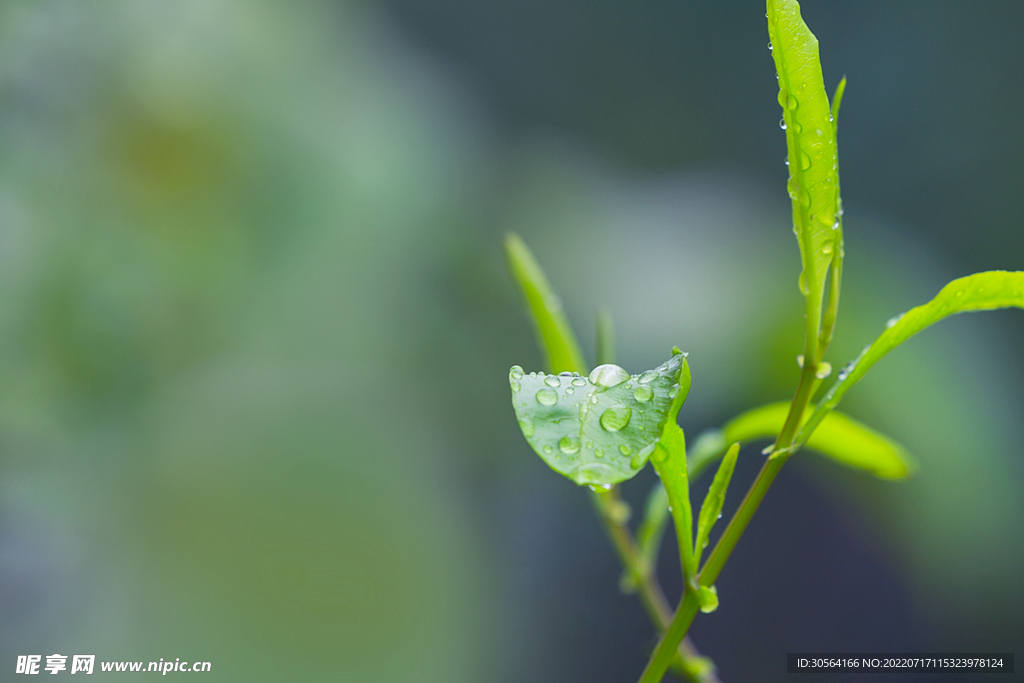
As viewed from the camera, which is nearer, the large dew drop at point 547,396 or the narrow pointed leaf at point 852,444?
the large dew drop at point 547,396

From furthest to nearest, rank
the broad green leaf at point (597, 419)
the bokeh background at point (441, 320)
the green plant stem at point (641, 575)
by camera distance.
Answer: the bokeh background at point (441, 320) → the green plant stem at point (641, 575) → the broad green leaf at point (597, 419)

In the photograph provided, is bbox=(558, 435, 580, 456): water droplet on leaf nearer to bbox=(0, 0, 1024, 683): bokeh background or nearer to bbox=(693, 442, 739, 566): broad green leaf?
bbox=(693, 442, 739, 566): broad green leaf


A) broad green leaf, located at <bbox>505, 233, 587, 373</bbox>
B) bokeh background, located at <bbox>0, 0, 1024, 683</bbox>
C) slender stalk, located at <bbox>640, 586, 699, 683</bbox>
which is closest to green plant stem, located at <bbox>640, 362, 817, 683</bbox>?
slender stalk, located at <bbox>640, 586, 699, 683</bbox>

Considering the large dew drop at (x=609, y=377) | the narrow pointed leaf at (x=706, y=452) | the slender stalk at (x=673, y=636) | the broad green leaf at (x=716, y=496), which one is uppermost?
the large dew drop at (x=609, y=377)

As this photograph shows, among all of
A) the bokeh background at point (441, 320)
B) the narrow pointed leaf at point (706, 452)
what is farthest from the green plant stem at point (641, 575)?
the bokeh background at point (441, 320)

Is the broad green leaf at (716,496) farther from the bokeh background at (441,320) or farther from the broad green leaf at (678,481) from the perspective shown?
the bokeh background at (441,320)

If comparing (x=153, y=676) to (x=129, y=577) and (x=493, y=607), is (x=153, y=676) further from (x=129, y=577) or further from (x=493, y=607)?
(x=493, y=607)
